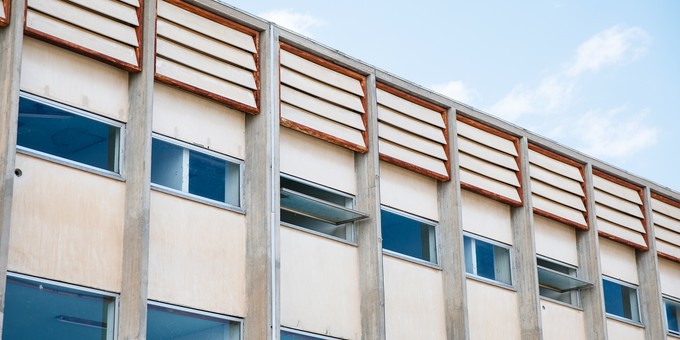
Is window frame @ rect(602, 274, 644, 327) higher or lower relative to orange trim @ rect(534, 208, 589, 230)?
lower

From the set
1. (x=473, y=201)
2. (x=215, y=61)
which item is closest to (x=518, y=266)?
(x=473, y=201)

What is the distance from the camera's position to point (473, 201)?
23.2 metres

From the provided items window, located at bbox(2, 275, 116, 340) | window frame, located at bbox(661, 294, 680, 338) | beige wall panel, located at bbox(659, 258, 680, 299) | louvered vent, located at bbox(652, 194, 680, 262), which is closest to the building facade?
window, located at bbox(2, 275, 116, 340)

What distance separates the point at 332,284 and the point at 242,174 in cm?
245

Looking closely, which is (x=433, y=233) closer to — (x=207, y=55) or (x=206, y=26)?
(x=207, y=55)

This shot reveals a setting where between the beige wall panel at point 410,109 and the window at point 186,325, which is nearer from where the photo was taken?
the window at point 186,325

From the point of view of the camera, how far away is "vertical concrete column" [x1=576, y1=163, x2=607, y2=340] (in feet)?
81.0

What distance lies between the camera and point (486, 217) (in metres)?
23.4

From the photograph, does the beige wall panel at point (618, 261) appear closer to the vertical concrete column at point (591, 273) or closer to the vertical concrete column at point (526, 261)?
the vertical concrete column at point (591, 273)

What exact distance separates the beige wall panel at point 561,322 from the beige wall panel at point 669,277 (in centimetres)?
346

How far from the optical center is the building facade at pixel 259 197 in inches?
640

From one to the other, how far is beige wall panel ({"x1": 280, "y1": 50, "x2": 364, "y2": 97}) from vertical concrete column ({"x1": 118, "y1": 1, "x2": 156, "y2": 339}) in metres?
2.96

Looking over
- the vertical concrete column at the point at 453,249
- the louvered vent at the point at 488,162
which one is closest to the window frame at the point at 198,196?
the vertical concrete column at the point at 453,249

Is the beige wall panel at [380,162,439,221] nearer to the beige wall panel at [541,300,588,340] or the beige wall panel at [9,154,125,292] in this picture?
the beige wall panel at [541,300,588,340]
